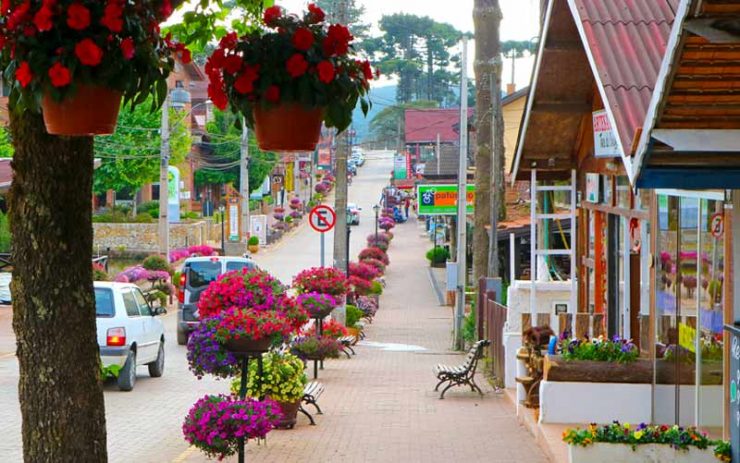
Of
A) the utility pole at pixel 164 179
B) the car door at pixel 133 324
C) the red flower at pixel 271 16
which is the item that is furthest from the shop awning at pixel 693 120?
the utility pole at pixel 164 179

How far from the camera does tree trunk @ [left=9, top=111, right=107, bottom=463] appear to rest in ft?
17.9

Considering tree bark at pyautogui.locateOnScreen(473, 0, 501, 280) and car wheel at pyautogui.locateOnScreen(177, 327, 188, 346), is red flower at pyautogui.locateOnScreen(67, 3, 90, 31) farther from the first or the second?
tree bark at pyautogui.locateOnScreen(473, 0, 501, 280)

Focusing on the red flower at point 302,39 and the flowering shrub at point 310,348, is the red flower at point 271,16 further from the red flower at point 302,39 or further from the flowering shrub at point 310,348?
the flowering shrub at point 310,348

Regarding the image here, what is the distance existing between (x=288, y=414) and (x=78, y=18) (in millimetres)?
10831

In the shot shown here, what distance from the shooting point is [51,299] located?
17.9 feet

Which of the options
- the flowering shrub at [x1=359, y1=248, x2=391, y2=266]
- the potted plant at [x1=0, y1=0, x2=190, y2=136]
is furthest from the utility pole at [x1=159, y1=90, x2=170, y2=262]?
the potted plant at [x1=0, y1=0, x2=190, y2=136]

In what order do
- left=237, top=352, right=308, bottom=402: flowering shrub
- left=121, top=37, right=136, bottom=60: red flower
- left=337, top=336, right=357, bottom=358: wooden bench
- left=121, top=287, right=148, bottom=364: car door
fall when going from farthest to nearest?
1. left=337, top=336, right=357, bottom=358: wooden bench
2. left=121, top=287, right=148, bottom=364: car door
3. left=237, top=352, right=308, bottom=402: flowering shrub
4. left=121, top=37, right=136, bottom=60: red flower

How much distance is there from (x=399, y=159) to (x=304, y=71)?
356ft

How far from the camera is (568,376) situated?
13305 mm

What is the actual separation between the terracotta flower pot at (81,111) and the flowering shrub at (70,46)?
1.4 inches

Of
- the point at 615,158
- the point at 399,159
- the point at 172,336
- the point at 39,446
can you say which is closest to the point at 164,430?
the point at 615,158

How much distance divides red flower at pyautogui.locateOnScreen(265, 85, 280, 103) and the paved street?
7.84 m

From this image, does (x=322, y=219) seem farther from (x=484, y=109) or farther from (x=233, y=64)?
(x=233, y=64)

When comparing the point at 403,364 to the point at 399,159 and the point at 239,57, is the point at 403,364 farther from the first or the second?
the point at 399,159
